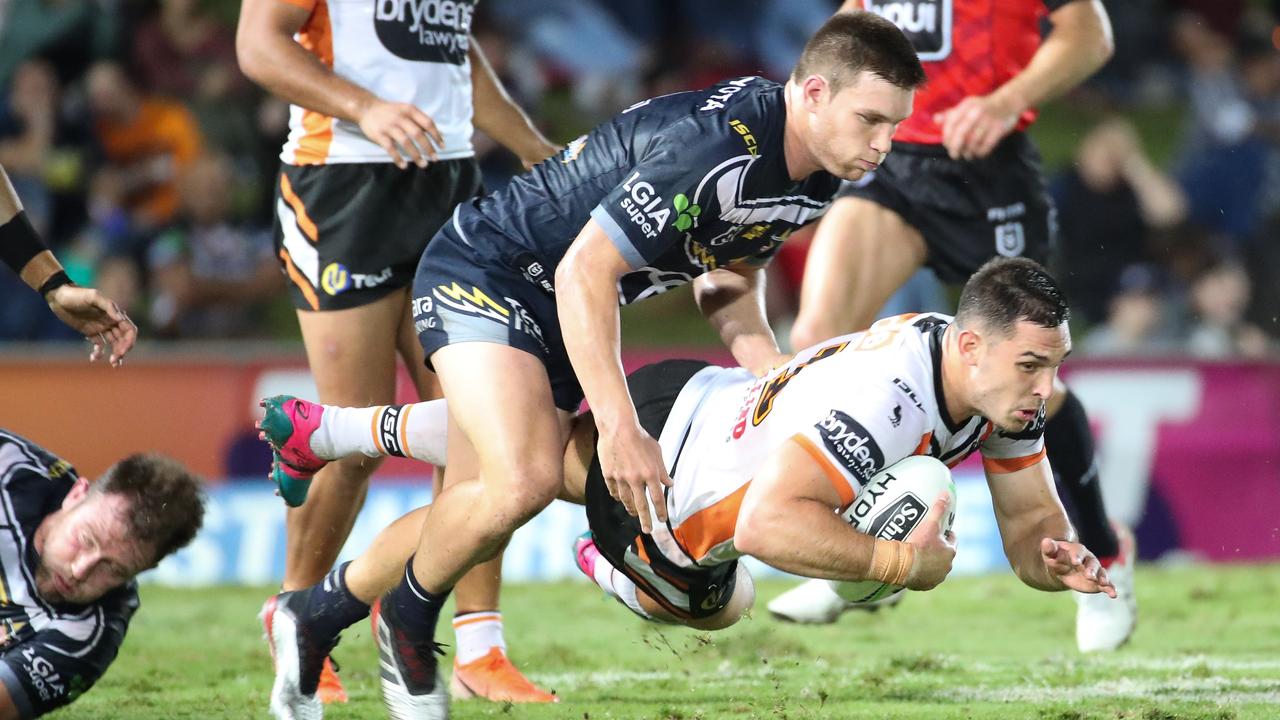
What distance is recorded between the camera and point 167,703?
15.0ft

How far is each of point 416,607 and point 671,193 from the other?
1354 millimetres

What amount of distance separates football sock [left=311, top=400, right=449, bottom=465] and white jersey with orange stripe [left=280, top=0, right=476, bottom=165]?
0.92 m

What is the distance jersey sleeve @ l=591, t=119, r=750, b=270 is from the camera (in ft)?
12.6

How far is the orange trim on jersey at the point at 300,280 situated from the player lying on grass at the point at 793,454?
0.44 m

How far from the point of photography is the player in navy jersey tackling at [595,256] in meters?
3.83

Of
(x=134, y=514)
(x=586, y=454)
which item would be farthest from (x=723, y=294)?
(x=134, y=514)

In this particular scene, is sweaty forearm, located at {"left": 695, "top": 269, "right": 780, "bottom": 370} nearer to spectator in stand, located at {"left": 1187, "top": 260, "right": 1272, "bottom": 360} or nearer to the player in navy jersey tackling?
the player in navy jersey tackling

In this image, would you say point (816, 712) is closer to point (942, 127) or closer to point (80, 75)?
point (942, 127)

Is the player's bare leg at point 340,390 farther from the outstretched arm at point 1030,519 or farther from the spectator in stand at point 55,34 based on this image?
the spectator in stand at point 55,34

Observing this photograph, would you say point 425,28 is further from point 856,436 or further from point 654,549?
point 856,436

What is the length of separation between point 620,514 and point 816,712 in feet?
2.68

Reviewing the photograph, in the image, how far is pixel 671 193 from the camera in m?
3.84

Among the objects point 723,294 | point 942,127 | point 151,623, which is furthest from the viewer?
point 151,623

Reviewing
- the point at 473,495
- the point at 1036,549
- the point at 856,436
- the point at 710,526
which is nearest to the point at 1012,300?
the point at 856,436
